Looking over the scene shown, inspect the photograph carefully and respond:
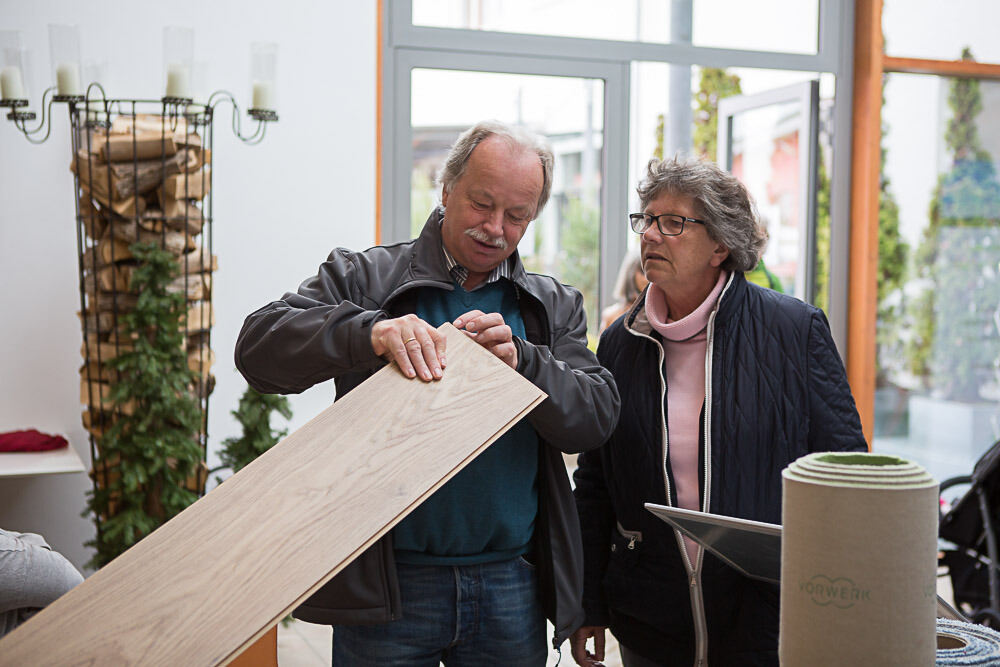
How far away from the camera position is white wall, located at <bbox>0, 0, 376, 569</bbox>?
12.6 feet

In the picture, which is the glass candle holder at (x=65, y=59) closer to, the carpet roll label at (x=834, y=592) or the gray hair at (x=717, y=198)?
the gray hair at (x=717, y=198)

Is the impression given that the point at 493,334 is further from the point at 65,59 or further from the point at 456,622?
the point at 65,59

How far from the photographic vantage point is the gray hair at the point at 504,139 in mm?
1629

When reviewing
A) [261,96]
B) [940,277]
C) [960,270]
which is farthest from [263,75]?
[960,270]

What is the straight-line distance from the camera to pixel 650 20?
4945mm

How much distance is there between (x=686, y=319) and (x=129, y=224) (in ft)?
7.80

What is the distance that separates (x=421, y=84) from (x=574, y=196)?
3.16 ft

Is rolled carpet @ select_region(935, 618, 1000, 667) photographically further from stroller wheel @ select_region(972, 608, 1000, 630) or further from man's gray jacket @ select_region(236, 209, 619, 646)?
stroller wheel @ select_region(972, 608, 1000, 630)

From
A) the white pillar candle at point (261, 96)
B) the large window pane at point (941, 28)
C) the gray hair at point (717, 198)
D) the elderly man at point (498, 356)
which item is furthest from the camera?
the large window pane at point (941, 28)

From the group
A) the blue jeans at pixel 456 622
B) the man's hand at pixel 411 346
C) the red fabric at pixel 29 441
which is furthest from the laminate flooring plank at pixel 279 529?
the red fabric at pixel 29 441

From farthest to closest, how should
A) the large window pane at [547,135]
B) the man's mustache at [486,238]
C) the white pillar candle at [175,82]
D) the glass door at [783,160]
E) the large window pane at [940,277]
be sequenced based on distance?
the large window pane at [940,277], the glass door at [783,160], the large window pane at [547,135], the white pillar candle at [175,82], the man's mustache at [486,238]

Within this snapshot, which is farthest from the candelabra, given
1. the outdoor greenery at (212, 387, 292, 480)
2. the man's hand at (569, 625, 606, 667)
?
the man's hand at (569, 625, 606, 667)

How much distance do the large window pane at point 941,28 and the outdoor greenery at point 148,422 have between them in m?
4.00

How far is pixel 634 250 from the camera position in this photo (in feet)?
15.3
